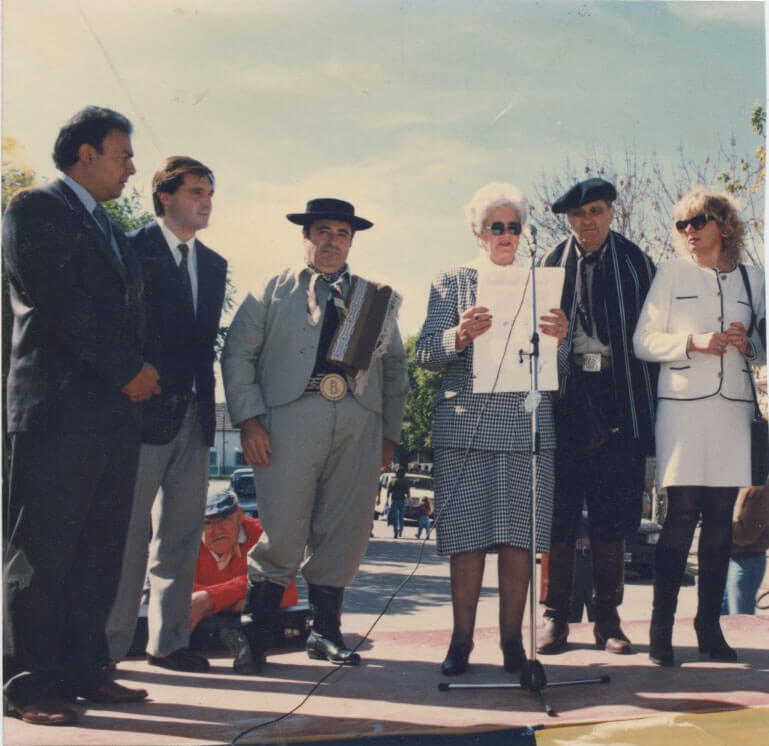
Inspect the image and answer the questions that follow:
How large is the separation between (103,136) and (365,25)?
1.26 m

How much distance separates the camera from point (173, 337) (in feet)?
11.8

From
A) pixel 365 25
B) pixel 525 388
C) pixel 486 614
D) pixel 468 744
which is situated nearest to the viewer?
pixel 468 744

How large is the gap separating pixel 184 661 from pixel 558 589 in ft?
5.31

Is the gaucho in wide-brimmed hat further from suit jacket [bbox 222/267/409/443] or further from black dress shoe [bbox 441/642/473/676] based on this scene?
black dress shoe [bbox 441/642/473/676]

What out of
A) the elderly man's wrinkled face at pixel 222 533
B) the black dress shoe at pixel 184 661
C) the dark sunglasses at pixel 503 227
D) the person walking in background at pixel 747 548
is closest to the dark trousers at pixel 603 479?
the dark sunglasses at pixel 503 227

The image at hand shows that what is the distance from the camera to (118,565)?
323 centimetres

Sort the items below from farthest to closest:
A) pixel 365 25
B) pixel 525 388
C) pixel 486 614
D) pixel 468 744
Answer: pixel 486 614, pixel 365 25, pixel 525 388, pixel 468 744

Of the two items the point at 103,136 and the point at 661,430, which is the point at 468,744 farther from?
the point at 103,136

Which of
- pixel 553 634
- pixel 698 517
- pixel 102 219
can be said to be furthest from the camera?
pixel 553 634

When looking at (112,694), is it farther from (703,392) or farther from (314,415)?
(703,392)

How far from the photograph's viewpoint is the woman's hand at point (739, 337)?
3.82 m

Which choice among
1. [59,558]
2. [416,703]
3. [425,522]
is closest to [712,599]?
[425,522]

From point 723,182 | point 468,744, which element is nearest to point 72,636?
point 468,744

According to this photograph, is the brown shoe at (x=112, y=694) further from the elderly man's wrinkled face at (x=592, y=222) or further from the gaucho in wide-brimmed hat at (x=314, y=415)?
the elderly man's wrinkled face at (x=592, y=222)
